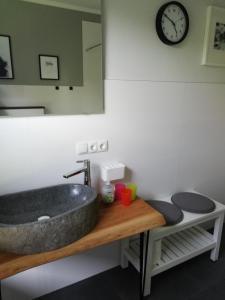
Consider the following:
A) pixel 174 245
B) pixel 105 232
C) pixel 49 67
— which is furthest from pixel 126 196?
pixel 49 67

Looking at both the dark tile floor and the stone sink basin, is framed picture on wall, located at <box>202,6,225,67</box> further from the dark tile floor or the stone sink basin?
the dark tile floor

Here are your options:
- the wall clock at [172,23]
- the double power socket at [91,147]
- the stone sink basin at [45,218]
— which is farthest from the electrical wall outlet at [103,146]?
the wall clock at [172,23]

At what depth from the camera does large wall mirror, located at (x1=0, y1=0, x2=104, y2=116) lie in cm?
120

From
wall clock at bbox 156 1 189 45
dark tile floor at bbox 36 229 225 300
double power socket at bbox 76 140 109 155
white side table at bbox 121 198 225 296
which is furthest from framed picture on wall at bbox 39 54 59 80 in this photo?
dark tile floor at bbox 36 229 225 300

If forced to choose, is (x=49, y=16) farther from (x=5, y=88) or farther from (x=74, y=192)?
(x=74, y=192)

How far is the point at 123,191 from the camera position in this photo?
1475 millimetres

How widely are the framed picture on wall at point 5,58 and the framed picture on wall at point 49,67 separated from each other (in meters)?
0.16

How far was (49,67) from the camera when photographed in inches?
51.3

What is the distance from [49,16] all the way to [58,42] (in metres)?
0.14

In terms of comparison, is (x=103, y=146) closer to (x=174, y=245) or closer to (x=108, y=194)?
(x=108, y=194)

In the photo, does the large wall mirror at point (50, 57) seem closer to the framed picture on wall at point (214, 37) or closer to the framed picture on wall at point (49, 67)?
the framed picture on wall at point (49, 67)

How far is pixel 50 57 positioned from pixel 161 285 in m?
1.79

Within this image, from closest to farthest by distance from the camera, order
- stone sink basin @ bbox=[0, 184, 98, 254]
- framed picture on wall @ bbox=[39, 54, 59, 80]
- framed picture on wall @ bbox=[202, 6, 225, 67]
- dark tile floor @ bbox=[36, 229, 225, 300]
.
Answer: stone sink basin @ bbox=[0, 184, 98, 254], framed picture on wall @ bbox=[39, 54, 59, 80], dark tile floor @ bbox=[36, 229, 225, 300], framed picture on wall @ bbox=[202, 6, 225, 67]

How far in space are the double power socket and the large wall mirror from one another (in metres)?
0.21
